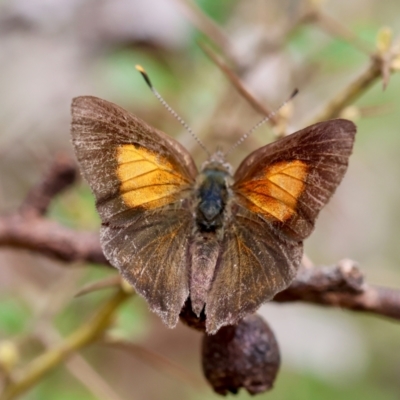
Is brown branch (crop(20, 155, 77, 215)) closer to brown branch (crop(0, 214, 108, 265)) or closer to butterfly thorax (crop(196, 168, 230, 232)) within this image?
brown branch (crop(0, 214, 108, 265))

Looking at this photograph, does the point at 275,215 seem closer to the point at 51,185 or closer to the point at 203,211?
the point at 203,211

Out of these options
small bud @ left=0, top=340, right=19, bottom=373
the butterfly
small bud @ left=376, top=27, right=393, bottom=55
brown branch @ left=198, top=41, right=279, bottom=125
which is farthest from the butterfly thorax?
small bud @ left=0, top=340, right=19, bottom=373

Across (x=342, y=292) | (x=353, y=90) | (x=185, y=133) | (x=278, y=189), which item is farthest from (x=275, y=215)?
(x=185, y=133)

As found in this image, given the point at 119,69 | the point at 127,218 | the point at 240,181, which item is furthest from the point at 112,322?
the point at 119,69

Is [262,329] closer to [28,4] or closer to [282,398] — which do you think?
[282,398]

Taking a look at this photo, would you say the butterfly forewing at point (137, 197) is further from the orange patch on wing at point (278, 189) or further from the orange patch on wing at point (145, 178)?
the orange patch on wing at point (278, 189)

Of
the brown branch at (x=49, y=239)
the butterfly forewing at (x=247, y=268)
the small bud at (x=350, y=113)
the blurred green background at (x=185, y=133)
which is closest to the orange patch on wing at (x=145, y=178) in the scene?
the butterfly forewing at (x=247, y=268)
